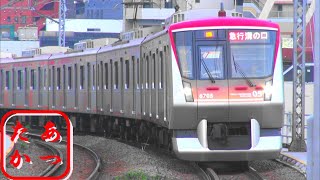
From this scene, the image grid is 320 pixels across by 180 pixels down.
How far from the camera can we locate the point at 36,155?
1884cm

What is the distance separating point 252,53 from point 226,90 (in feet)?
2.60

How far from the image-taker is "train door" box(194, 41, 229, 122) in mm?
13914

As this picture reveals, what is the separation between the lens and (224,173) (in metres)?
14.6

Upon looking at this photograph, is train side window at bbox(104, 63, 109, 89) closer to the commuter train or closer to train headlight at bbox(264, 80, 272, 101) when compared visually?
the commuter train

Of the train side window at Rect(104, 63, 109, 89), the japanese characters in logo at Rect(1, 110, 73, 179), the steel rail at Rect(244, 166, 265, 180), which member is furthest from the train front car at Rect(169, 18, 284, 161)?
the train side window at Rect(104, 63, 109, 89)

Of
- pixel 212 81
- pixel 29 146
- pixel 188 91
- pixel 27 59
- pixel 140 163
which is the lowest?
pixel 29 146

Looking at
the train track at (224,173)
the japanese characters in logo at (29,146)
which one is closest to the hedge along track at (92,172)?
the japanese characters in logo at (29,146)

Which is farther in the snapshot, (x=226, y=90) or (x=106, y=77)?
(x=106, y=77)

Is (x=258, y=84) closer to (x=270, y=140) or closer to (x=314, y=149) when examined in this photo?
(x=270, y=140)

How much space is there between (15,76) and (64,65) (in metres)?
5.49

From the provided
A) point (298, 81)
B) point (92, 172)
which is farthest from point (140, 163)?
point (298, 81)

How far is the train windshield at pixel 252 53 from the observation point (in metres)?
14.1

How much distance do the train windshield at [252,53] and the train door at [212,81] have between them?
19cm

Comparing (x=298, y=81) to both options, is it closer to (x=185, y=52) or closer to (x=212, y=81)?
(x=212, y=81)
